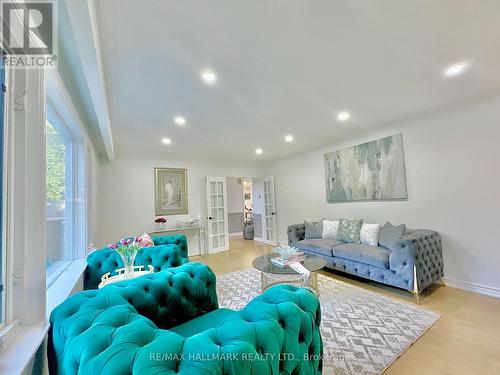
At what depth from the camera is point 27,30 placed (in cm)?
116

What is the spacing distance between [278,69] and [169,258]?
2307mm

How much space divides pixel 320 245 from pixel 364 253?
80cm

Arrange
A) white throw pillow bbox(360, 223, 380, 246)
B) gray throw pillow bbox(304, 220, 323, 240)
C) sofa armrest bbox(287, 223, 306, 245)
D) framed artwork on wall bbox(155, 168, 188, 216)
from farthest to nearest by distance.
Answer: framed artwork on wall bbox(155, 168, 188, 216) < sofa armrest bbox(287, 223, 306, 245) < gray throw pillow bbox(304, 220, 323, 240) < white throw pillow bbox(360, 223, 380, 246)

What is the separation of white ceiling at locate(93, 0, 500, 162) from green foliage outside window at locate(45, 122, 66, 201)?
2.29ft

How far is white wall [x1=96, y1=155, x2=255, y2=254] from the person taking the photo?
4.82m

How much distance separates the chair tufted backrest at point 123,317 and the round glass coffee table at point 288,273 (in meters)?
1.08

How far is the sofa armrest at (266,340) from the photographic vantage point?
67 cm

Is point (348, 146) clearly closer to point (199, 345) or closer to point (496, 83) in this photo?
point (496, 83)

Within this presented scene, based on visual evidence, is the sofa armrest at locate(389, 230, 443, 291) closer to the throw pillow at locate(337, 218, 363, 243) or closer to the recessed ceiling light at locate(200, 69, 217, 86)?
the throw pillow at locate(337, 218, 363, 243)

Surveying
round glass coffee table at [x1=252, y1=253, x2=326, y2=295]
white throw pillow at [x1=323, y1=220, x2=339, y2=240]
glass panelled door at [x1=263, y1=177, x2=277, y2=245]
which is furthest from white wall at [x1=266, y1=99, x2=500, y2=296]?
glass panelled door at [x1=263, y1=177, x2=277, y2=245]

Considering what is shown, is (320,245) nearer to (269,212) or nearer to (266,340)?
(269,212)

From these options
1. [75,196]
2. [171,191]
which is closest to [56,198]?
[75,196]

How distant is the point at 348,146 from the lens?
4516 millimetres

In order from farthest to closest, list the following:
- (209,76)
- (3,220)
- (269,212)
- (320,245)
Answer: (269,212), (320,245), (209,76), (3,220)
